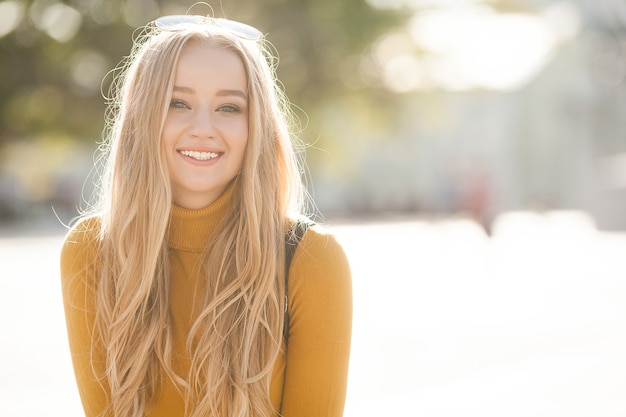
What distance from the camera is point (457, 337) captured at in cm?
845

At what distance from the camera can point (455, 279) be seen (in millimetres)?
12930

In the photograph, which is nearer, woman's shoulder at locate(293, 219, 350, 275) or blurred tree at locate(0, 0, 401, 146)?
woman's shoulder at locate(293, 219, 350, 275)

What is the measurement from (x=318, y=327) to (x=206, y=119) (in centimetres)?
81

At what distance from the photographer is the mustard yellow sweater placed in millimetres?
2977

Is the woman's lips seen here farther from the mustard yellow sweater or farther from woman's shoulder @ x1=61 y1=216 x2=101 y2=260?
woman's shoulder @ x1=61 y1=216 x2=101 y2=260

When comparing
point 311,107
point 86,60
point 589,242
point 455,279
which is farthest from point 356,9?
point 455,279

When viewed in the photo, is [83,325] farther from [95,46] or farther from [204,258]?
[95,46]

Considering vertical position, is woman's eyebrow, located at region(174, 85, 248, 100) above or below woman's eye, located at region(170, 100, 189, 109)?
above

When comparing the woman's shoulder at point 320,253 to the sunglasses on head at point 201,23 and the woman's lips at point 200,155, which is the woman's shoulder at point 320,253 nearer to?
the woman's lips at point 200,155

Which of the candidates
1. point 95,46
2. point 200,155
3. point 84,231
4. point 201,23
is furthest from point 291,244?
point 95,46

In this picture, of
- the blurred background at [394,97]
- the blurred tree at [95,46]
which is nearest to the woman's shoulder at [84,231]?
the blurred background at [394,97]

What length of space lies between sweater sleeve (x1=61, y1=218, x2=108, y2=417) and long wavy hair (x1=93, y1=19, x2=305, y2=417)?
4 cm

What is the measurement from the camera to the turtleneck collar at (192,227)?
321 cm

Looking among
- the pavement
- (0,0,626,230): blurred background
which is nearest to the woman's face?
the pavement
